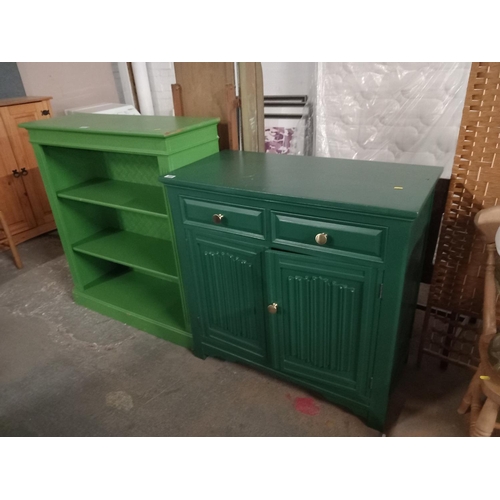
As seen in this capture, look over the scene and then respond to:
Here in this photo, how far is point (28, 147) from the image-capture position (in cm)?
332

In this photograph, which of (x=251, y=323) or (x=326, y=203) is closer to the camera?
(x=326, y=203)

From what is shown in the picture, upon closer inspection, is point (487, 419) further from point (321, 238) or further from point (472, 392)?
point (321, 238)

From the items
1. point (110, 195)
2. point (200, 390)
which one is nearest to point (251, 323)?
point (200, 390)

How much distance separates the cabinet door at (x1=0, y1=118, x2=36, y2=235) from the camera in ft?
10.4

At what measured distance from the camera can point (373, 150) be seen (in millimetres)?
3031

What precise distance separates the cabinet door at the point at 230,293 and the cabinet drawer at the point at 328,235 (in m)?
0.15

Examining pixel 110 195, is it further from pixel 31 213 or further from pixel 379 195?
pixel 31 213

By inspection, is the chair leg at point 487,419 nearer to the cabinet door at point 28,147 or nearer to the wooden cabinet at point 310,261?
the wooden cabinet at point 310,261

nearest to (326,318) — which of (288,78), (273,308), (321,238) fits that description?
(273,308)

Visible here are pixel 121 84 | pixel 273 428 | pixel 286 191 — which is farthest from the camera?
pixel 121 84

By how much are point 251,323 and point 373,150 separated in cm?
192

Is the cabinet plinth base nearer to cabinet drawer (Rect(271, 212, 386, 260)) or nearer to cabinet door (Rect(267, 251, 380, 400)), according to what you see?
cabinet door (Rect(267, 251, 380, 400))

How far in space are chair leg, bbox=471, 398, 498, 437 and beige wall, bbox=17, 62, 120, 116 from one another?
13.4ft

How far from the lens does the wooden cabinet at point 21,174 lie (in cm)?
313
